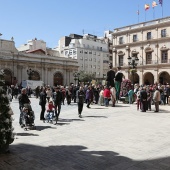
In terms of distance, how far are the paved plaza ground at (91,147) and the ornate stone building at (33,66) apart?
3723 centimetres

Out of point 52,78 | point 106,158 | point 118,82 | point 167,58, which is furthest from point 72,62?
point 106,158

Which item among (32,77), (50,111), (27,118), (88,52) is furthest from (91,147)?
(88,52)

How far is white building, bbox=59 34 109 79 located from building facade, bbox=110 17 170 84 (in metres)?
20.6

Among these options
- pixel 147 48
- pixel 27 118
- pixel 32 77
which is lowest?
pixel 27 118

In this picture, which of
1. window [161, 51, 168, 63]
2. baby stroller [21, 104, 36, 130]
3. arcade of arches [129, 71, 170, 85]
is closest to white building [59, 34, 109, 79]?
arcade of arches [129, 71, 170, 85]

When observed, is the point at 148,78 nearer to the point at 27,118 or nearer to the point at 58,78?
the point at 58,78

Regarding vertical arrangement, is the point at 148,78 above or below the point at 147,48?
below

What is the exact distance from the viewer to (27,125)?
9.71 m

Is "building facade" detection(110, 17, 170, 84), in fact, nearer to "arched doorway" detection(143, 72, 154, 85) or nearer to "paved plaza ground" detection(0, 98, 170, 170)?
"arched doorway" detection(143, 72, 154, 85)

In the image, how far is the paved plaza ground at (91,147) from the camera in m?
5.75

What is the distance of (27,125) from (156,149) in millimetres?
5074

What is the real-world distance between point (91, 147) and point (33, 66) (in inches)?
1766

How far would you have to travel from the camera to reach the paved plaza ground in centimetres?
575

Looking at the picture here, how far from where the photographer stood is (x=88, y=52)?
72938 mm
